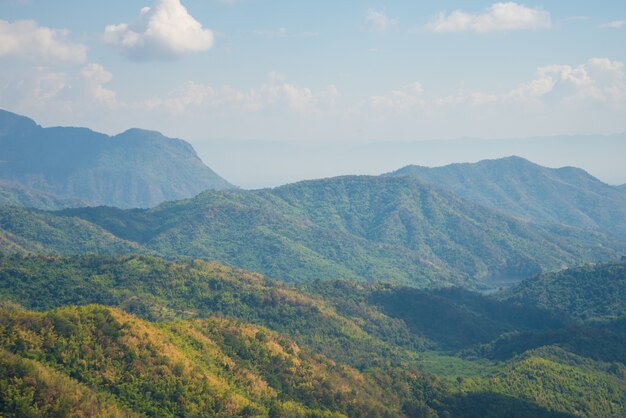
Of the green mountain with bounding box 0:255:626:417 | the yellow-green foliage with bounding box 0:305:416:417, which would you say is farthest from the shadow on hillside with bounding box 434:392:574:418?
the yellow-green foliage with bounding box 0:305:416:417

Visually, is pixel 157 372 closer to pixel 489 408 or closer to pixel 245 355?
pixel 245 355

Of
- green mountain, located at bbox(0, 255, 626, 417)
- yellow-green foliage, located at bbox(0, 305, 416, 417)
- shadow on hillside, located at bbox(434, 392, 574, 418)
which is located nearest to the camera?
yellow-green foliage, located at bbox(0, 305, 416, 417)

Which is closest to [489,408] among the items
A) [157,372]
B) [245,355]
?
[245,355]

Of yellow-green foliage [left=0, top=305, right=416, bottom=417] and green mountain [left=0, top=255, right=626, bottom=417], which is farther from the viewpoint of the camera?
green mountain [left=0, top=255, right=626, bottom=417]

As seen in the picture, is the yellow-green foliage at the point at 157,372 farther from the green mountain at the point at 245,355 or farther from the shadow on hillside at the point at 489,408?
the shadow on hillside at the point at 489,408

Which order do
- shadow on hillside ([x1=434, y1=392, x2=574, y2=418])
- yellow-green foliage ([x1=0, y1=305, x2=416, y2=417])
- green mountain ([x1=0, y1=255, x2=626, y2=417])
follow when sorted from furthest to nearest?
1. shadow on hillside ([x1=434, y1=392, x2=574, y2=418])
2. green mountain ([x1=0, y1=255, x2=626, y2=417])
3. yellow-green foliage ([x1=0, y1=305, x2=416, y2=417])

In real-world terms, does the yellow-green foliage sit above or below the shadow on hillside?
above

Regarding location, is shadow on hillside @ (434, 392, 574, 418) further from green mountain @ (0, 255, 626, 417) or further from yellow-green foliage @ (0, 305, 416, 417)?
yellow-green foliage @ (0, 305, 416, 417)

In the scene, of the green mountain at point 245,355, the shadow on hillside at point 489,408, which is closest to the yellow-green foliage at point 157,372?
the green mountain at point 245,355
